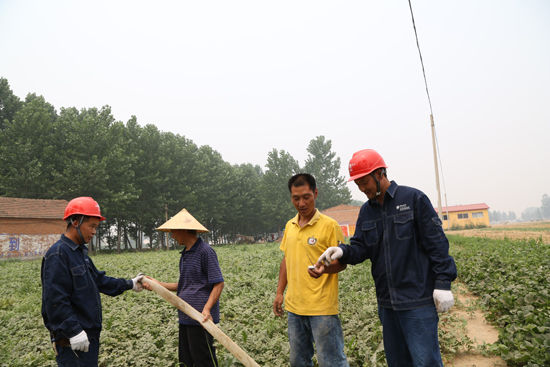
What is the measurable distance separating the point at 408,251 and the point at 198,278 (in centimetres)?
207

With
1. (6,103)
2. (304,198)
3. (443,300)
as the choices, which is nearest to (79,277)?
(304,198)

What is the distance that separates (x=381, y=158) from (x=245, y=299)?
5.81 metres

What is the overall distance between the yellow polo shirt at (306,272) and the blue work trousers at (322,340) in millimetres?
86

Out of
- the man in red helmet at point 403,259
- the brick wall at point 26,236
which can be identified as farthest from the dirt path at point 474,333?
the brick wall at point 26,236

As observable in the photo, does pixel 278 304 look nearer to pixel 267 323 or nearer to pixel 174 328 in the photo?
pixel 267 323

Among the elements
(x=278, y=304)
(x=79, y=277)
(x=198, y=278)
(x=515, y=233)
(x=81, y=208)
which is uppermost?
(x=81, y=208)

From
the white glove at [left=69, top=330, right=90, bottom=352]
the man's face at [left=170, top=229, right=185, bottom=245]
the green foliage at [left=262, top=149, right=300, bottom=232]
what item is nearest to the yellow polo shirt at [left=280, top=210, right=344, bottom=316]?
the man's face at [left=170, top=229, right=185, bottom=245]

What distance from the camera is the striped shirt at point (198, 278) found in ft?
11.1

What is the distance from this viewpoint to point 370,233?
287 cm

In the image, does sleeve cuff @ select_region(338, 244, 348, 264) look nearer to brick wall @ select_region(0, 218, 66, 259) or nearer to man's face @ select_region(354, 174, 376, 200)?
man's face @ select_region(354, 174, 376, 200)

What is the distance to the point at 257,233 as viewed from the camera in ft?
224

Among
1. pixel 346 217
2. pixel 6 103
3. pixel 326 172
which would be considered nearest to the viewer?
pixel 6 103

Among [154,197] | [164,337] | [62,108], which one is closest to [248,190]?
[154,197]

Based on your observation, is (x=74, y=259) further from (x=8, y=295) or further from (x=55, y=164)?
(x=55, y=164)
